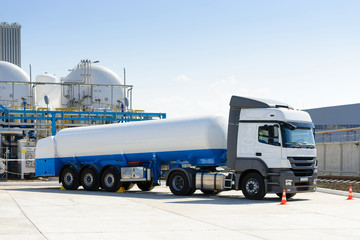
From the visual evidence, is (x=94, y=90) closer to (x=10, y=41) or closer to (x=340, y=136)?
(x=340, y=136)

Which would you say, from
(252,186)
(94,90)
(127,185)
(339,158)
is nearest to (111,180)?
(127,185)

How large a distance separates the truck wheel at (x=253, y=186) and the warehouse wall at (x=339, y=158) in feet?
53.8

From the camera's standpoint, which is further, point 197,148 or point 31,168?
Answer: point 31,168

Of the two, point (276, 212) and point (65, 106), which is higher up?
point (65, 106)

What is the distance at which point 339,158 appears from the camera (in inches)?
1410

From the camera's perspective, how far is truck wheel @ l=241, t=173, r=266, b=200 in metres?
18.8

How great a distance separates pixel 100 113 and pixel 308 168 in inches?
1108

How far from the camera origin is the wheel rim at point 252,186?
747 inches

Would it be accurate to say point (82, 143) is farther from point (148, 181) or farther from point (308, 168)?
point (308, 168)

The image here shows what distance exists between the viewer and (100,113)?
148 ft

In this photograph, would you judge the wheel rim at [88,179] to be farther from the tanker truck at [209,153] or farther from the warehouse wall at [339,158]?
the warehouse wall at [339,158]

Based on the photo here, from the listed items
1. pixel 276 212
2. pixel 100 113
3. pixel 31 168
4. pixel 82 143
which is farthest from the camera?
pixel 100 113

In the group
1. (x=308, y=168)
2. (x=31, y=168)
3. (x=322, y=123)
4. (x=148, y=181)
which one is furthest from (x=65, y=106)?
(x=322, y=123)

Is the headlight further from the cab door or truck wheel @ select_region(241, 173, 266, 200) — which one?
truck wheel @ select_region(241, 173, 266, 200)
